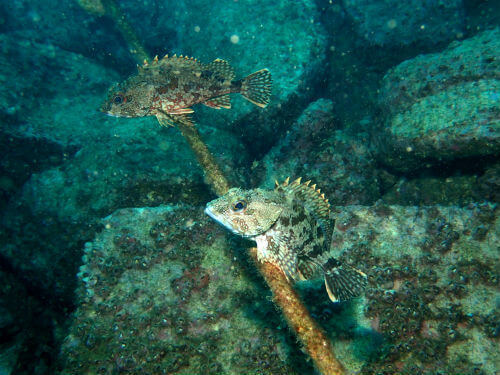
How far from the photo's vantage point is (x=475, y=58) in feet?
18.6

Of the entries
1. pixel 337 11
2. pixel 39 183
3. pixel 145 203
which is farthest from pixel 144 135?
pixel 337 11

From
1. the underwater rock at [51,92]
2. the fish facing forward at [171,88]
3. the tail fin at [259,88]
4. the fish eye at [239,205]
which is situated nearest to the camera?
the fish eye at [239,205]

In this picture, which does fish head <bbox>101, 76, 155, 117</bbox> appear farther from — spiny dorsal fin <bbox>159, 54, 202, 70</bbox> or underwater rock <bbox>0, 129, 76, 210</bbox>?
underwater rock <bbox>0, 129, 76, 210</bbox>

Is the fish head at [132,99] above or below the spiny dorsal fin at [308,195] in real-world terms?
below

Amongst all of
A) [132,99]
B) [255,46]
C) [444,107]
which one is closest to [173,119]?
[132,99]

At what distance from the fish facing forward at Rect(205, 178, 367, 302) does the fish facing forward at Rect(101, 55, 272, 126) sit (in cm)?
267

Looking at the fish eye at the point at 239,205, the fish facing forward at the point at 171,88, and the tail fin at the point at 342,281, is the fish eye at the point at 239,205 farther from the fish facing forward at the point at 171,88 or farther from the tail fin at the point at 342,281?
the fish facing forward at the point at 171,88

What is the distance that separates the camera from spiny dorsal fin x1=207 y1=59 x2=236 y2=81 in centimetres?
536

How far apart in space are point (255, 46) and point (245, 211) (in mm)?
7969

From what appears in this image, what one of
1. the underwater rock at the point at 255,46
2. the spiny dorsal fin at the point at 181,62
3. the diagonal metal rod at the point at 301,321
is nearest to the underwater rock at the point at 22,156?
the underwater rock at the point at 255,46

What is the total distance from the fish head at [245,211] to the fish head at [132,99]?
3073 millimetres

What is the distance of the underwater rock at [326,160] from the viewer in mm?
6664

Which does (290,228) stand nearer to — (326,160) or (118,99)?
(326,160)

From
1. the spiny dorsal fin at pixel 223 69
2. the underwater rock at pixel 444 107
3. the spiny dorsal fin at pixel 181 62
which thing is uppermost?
the underwater rock at pixel 444 107
